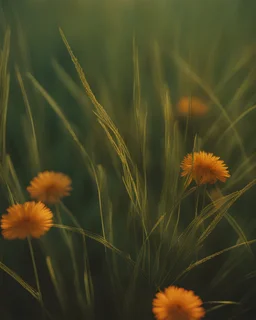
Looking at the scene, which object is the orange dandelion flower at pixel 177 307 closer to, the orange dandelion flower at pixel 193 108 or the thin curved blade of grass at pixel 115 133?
the thin curved blade of grass at pixel 115 133

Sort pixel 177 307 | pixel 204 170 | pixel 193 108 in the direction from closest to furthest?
1. pixel 177 307
2. pixel 204 170
3. pixel 193 108

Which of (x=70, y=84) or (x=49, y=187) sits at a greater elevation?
(x=70, y=84)

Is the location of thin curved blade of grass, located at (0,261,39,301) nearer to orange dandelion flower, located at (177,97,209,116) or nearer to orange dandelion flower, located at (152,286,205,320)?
orange dandelion flower, located at (152,286,205,320)

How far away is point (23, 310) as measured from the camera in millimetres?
711

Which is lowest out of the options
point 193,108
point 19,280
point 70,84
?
point 19,280

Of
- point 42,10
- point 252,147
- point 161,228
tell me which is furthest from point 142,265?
point 42,10

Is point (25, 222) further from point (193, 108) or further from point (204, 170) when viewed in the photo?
point (193, 108)

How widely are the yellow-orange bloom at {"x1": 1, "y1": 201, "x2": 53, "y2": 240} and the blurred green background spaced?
0.34ft

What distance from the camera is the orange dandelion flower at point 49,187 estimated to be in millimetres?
744

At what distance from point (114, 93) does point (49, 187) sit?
0.27 meters

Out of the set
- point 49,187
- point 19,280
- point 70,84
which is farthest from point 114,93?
point 19,280

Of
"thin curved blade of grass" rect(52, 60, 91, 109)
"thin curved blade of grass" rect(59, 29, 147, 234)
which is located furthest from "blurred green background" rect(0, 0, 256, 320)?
"thin curved blade of grass" rect(59, 29, 147, 234)

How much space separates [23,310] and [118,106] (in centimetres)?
38

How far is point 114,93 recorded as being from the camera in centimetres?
A: 95
